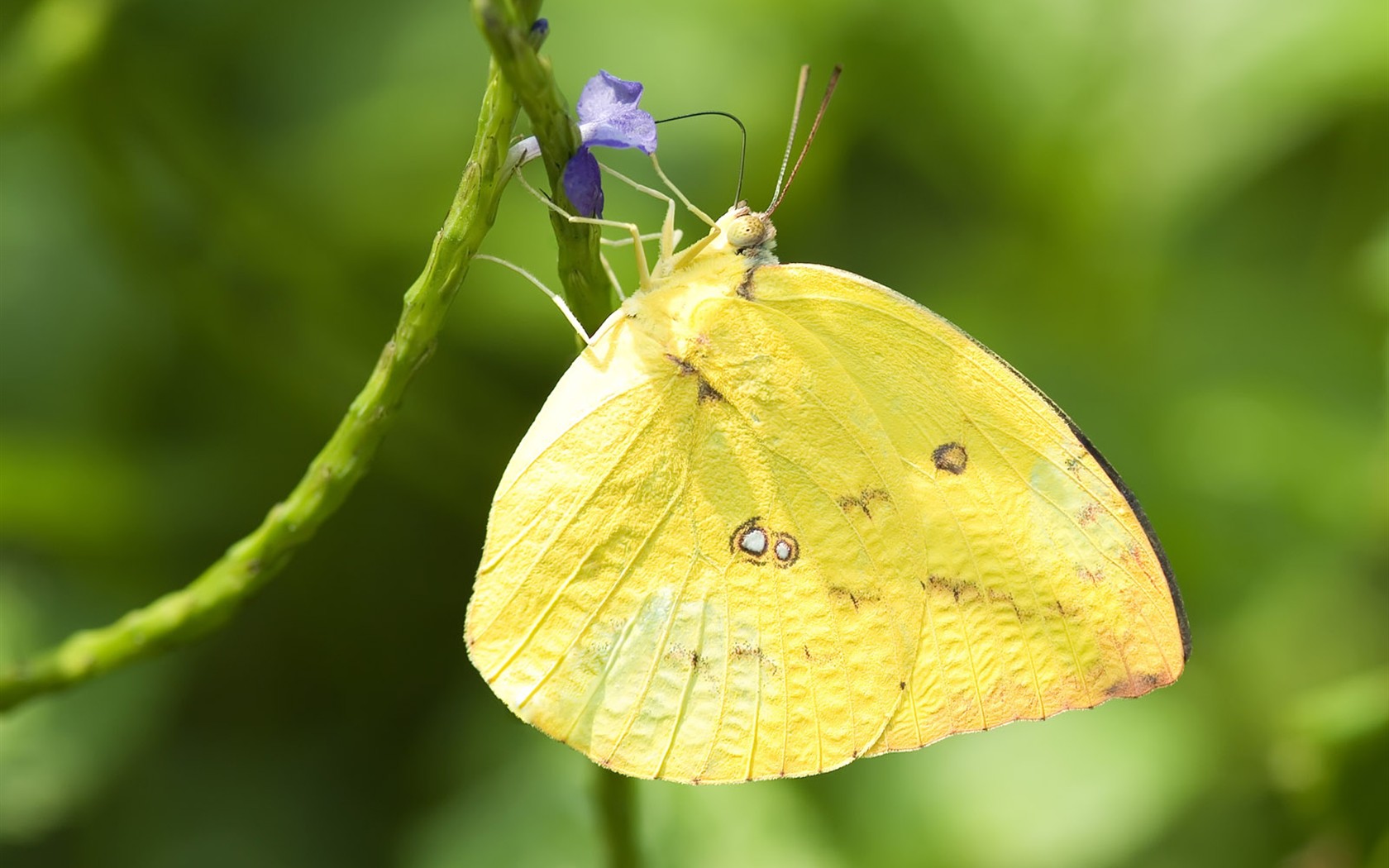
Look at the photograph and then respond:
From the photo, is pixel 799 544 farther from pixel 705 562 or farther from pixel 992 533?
pixel 992 533

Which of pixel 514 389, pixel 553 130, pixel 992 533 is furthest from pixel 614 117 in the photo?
pixel 514 389

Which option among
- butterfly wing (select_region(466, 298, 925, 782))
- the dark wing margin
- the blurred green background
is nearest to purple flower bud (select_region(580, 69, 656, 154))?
butterfly wing (select_region(466, 298, 925, 782))

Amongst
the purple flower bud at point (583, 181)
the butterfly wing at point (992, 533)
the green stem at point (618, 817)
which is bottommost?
the green stem at point (618, 817)

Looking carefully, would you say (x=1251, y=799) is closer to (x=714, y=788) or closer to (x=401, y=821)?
(x=714, y=788)

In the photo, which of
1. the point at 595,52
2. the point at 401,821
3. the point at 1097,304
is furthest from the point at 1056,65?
the point at 401,821

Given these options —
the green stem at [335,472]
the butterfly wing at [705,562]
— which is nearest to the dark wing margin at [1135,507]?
the butterfly wing at [705,562]

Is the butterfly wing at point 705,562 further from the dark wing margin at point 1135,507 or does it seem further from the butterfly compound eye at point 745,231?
the dark wing margin at point 1135,507

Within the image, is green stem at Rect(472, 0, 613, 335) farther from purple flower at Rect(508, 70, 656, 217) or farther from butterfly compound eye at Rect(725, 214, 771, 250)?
butterfly compound eye at Rect(725, 214, 771, 250)
